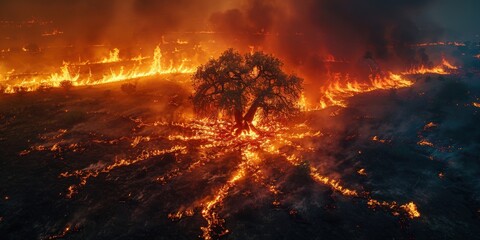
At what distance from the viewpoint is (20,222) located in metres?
14.4

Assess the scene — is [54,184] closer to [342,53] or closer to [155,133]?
[155,133]

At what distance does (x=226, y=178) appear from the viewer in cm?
1891

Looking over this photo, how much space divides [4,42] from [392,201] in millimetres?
49719

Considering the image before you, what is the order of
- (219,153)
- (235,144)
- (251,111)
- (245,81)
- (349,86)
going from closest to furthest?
(219,153)
(235,144)
(245,81)
(251,111)
(349,86)

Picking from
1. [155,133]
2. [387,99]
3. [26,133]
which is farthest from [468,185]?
[26,133]

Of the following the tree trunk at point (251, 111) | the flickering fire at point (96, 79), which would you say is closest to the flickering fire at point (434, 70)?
the flickering fire at point (96, 79)

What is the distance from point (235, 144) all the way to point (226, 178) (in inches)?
187

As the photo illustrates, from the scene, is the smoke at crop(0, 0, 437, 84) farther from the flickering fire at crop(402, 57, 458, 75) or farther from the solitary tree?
the solitary tree

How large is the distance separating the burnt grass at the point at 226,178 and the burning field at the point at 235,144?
91 millimetres

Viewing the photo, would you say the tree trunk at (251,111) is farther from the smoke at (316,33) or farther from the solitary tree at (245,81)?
the smoke at (316,33)

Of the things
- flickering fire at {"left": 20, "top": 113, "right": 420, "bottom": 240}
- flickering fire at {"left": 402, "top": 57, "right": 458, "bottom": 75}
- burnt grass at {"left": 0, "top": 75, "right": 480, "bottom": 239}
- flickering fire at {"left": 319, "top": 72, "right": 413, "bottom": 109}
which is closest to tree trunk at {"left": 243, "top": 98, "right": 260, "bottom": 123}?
flickering fire at {"left": 20, "top": 113, "right": 420, "bottom": 240}

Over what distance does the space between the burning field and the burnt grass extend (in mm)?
91

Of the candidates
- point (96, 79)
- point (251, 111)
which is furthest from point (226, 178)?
point (96, 79)

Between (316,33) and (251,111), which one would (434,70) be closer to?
(316,33)
